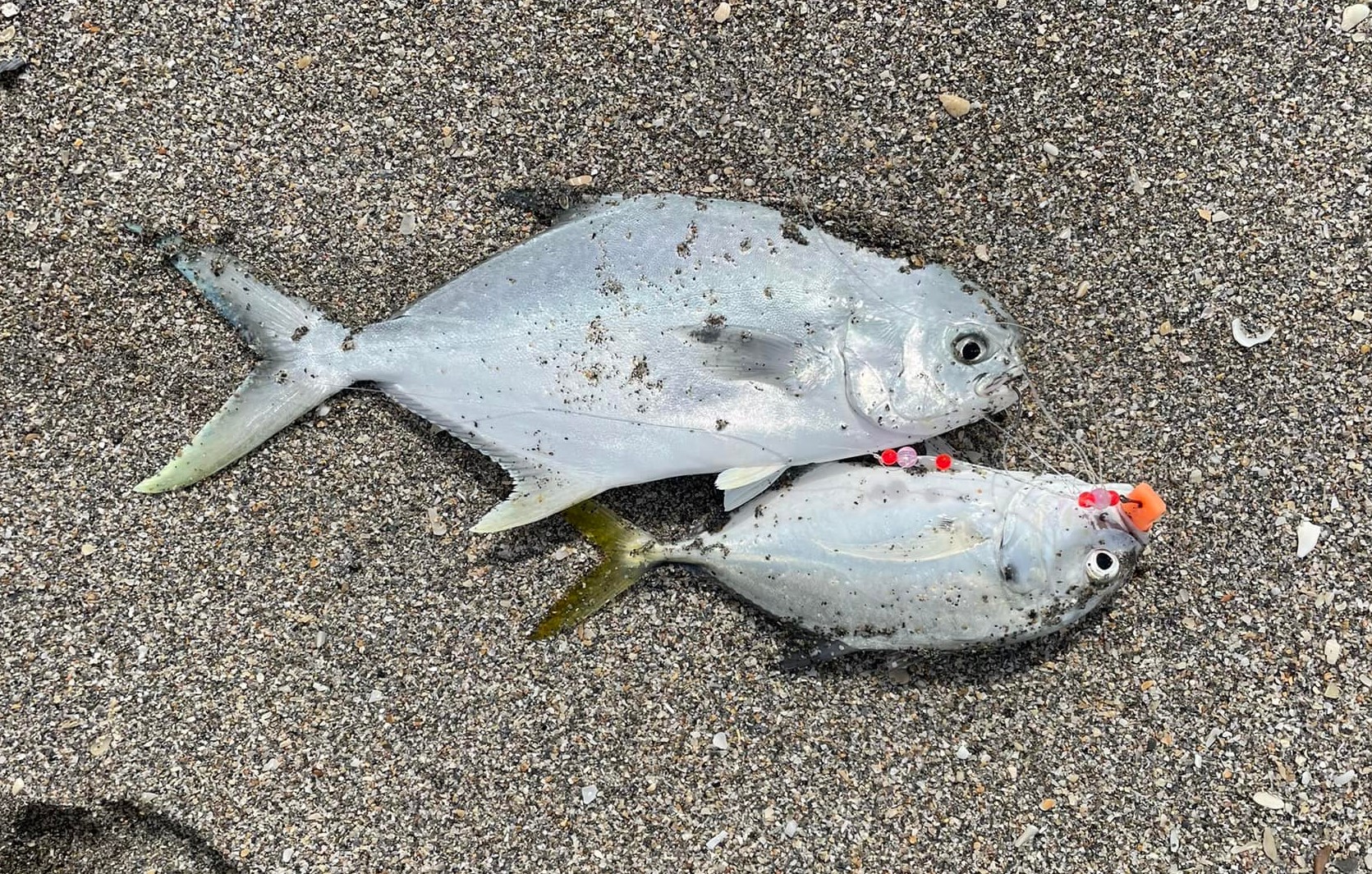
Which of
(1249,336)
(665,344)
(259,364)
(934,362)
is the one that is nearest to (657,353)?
(665,344)

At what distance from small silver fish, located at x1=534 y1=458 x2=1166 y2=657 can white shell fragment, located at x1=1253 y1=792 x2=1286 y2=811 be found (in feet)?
2.48

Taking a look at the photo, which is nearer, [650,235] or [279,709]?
[650,235]

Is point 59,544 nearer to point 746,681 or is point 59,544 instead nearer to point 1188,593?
point 746,681

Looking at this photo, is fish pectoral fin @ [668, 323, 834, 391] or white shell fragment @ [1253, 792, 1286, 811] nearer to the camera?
fish pectoral fin @ [668, 323, 834, 391]

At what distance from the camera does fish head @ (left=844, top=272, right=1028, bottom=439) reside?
2.16m

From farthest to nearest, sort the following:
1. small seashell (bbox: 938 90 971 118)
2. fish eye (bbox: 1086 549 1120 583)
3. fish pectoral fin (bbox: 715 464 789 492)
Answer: small seashell (bbox: 938 90 971 118) → fish pectoral fin (bbox: 715 464 789 492) → fish eye (bbox: 1086 549 1120 583)

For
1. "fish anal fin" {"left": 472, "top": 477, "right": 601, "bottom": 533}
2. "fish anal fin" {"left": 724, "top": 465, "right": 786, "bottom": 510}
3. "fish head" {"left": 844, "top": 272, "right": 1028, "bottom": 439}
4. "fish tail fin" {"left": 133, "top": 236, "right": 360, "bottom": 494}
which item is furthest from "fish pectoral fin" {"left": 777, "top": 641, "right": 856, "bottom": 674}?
"fish tail fin" {"left": 133, "top": 236, "right": 360, "bottom": 494}

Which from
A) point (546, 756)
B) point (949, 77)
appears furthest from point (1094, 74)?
point (546, 756)

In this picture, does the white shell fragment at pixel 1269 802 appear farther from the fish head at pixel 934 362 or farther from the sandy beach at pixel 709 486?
the fish head at pixel 934 362

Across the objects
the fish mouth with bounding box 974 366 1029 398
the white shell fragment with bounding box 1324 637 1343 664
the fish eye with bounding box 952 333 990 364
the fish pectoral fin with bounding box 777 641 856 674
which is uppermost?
Result: the fish eye with bounding box 952 333 990 364

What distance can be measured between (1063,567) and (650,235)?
138 centimetres

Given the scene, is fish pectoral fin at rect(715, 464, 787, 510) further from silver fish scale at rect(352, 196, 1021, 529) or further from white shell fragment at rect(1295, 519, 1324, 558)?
white shell fragment at rect(1295, 519, 1324, 558)

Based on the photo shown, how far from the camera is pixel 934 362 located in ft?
7.11

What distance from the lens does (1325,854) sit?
2.32 m
